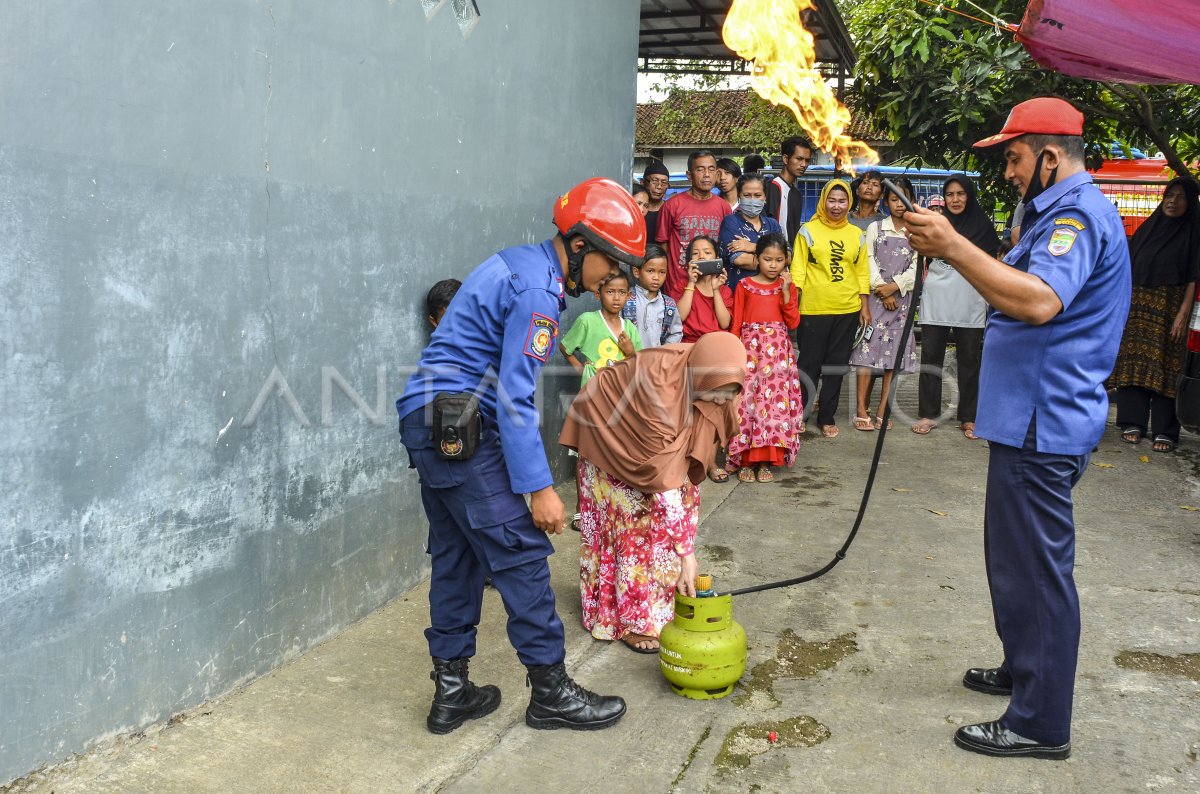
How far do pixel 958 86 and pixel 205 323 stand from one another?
6.16m

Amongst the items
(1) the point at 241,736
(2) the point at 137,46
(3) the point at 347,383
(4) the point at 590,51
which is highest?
(4) the point at 590,51

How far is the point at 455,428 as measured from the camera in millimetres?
3172

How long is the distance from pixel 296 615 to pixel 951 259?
8.72 ft

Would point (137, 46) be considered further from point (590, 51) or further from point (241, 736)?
point (590, 51)

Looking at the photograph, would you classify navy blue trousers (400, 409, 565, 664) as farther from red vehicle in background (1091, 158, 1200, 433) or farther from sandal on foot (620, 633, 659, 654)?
red vehicle in background (1091, 158, 1200, 433)

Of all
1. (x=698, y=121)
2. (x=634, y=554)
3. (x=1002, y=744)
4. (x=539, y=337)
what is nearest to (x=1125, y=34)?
(x=634, y=554)

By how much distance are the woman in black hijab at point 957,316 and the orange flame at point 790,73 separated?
213cm

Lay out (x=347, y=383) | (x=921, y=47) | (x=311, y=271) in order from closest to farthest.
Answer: (x=311, y=271), (x=347, y=383), (x=921, y=47)

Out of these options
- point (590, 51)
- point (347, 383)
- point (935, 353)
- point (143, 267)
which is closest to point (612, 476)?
point (347, 383)

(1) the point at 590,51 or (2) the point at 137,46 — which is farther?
(1) the point at 590,51

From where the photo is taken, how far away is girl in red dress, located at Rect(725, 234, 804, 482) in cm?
677

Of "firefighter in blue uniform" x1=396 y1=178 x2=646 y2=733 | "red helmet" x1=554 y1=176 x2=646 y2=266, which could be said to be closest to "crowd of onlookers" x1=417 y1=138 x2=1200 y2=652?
"firefighter in blue uniform" x1=396 y1=178 x2=646 y2=733

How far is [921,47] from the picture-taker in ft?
24.6

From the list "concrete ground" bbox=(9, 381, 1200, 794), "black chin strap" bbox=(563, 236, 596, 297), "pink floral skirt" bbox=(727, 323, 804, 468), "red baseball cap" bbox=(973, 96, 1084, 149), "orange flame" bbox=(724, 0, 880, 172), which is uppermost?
"orange flame" bbox=(724, 0, 880, 172)
